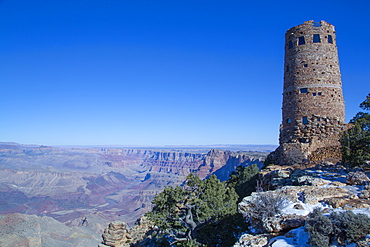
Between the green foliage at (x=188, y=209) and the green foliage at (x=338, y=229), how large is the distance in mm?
7807

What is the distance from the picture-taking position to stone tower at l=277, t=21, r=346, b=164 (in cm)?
2286

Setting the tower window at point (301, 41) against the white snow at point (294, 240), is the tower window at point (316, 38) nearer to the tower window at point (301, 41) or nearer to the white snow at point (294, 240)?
the tower window at point (301, 41)

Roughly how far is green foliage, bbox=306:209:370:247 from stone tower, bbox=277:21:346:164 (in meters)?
16.1

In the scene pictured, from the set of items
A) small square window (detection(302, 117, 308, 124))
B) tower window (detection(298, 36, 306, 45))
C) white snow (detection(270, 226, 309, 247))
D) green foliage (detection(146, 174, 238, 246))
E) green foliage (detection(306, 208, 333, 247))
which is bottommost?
green foliage (detection(146, 174, 238, 246))

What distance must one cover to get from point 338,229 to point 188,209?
29.2ft

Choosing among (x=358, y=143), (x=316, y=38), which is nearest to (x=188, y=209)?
(x=358, y=143)

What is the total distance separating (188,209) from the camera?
1438 centimetres

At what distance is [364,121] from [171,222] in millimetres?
13529

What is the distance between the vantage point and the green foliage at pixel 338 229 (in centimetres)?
655

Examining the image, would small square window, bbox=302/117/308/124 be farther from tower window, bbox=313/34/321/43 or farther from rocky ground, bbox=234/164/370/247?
rocky ground, bbox=234/164/370/247

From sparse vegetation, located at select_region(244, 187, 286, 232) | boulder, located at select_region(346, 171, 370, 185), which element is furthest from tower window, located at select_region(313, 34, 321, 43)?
sparse vegetation, located at select_region(244, 187, 286, 232)

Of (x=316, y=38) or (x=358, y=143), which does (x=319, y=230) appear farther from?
(x=316, y=38)

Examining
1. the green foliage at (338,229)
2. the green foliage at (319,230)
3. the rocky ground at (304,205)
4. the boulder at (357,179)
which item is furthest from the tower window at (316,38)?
Answer: the green foliage at (319,230)

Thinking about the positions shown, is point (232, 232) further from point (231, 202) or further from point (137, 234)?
point (137, 234)
